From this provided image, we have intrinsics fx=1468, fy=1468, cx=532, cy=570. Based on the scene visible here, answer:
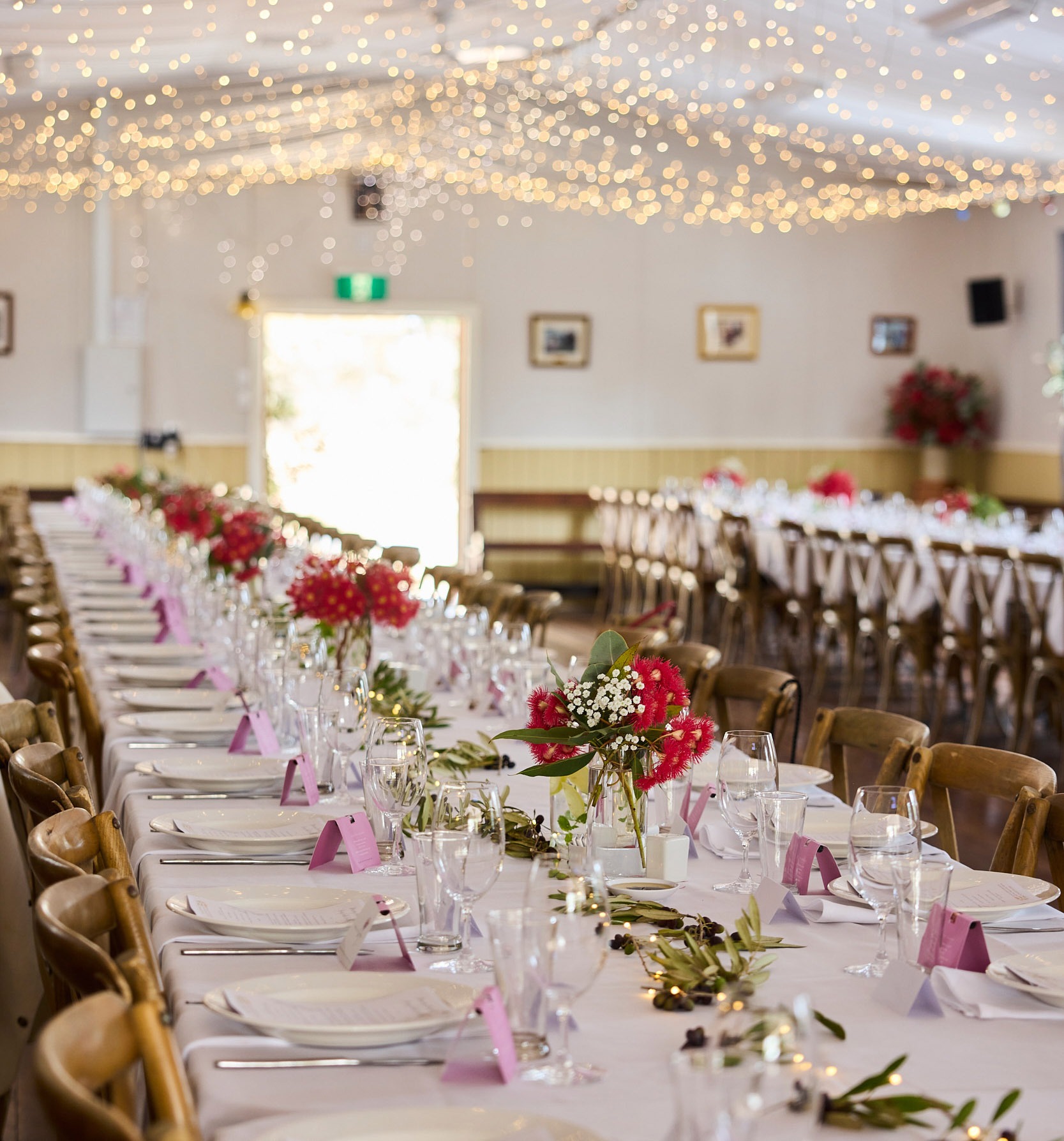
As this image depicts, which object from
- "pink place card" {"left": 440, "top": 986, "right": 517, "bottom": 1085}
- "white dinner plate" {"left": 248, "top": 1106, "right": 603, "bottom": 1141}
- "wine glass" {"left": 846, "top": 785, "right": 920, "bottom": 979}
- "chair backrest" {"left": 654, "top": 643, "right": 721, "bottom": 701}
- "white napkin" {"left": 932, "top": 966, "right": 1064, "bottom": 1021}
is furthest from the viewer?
"chair backrest" {"left": 654, "top": 643, "right": 721, "bottom": 701}

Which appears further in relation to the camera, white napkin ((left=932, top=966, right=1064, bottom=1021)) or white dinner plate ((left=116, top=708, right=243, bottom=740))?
white dinner plate ((left=116, top=708, right=243, bottom=740))

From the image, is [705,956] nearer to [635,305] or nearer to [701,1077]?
[701,1077]

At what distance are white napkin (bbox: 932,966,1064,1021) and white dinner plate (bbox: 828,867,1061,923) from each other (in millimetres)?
200

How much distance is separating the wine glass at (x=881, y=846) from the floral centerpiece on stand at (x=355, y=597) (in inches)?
75.1

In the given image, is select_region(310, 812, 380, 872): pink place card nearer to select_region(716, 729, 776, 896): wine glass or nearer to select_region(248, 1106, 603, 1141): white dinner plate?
select_region(716, 729, 776, 896): wine glass

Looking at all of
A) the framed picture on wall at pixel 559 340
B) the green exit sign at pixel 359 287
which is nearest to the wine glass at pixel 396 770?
the green exit sign at pixel 359 287

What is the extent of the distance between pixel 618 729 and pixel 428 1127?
2.80 ft

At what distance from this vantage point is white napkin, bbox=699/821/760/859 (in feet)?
8.02

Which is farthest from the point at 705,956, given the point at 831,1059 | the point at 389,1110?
the point at 389,1110

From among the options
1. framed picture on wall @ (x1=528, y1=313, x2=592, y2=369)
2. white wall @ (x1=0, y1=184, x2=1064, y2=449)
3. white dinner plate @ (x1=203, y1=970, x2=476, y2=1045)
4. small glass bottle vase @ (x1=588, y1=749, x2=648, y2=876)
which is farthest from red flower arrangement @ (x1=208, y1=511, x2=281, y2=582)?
framed picture on wall @ (x1=528, y1=313, x2=592, y2=369)

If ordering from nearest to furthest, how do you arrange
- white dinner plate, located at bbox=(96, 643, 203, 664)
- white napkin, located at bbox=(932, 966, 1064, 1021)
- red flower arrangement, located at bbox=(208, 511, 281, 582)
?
white napkin, located at bbox=(932, 966, 1064, 1021) < white dinner plate, located at bbox=(96, 643, 203, 664) < red flower arrangement, located at bbox=(208, 511, 281, 582)

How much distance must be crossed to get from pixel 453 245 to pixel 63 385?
12.5 ft

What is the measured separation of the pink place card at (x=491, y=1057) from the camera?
1482mm

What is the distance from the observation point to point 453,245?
1388 centimetres
